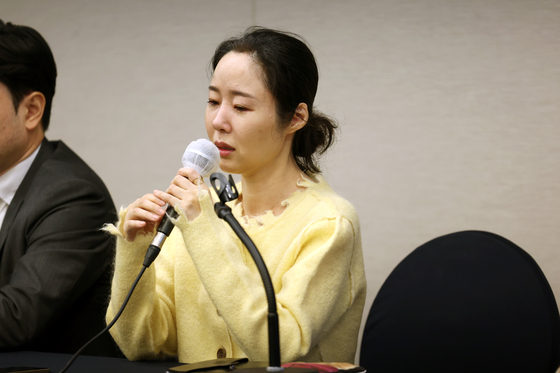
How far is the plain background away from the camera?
1.78m

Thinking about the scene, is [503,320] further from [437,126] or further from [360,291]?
[437,126]

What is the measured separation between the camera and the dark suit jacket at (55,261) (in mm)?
1328

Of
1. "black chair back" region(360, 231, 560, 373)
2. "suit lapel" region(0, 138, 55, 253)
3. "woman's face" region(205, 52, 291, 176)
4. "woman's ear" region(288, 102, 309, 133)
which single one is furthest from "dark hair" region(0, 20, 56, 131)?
"black chair back" region(360, 231, 560, 373)

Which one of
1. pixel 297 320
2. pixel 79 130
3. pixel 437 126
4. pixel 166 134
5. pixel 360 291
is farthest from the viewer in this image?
pixel 79 130

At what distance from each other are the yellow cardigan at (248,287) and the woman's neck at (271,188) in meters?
0.03

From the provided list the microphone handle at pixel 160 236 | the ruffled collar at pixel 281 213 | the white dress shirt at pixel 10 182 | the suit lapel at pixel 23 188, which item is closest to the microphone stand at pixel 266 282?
the microphone handle at pixel 160 236

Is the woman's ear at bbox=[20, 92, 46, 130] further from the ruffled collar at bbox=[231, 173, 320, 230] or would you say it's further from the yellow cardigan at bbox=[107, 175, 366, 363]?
the ruffled collar at bbox=[231, 173, 320, 230]

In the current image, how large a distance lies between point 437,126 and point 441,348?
0.88 meters

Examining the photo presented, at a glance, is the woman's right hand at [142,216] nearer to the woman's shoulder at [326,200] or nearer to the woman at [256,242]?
the woman at [256,242]

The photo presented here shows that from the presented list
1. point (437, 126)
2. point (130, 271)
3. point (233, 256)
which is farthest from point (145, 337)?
point (437, 126)

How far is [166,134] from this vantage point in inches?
92.3

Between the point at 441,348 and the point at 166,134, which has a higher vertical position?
the point at 166,134

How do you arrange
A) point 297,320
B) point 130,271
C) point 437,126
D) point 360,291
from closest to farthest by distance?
point 297,320 → point 130,271 → point 360,291 → point 437,126

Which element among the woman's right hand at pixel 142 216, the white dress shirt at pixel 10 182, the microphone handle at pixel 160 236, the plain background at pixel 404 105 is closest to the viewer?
the microphone handle at pixel 160 236
